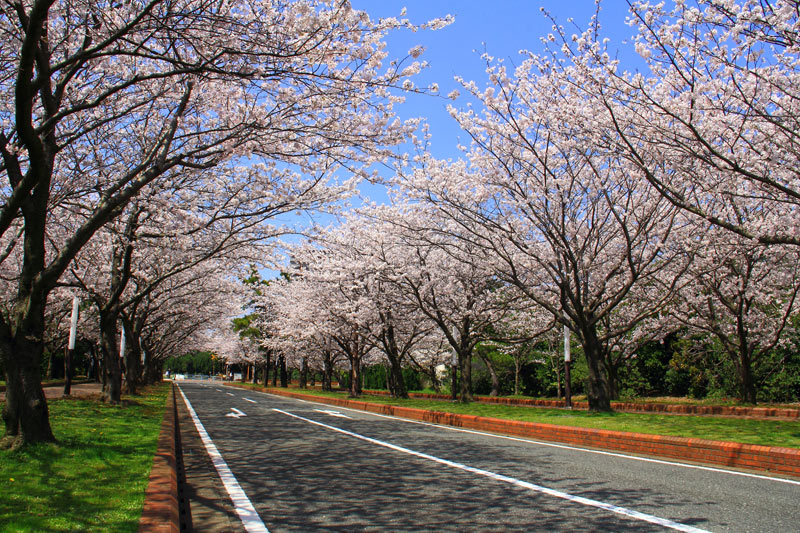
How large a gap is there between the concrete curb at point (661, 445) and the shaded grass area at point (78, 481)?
7517 millimetres

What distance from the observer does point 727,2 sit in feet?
30.0

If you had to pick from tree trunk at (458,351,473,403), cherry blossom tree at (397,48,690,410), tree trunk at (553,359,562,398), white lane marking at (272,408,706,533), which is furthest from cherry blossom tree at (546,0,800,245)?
Answer: tree trunk at (553,359,562,398)

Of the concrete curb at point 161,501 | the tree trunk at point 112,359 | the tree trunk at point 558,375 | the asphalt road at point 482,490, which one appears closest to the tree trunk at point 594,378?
the asphalt road at point 482,490

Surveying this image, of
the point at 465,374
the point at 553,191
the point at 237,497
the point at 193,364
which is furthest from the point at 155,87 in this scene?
the point at 193,364

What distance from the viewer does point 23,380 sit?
26.2 ft

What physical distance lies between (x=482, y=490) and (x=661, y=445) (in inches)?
185

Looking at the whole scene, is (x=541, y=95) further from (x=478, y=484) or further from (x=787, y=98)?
(x=478, y=484)

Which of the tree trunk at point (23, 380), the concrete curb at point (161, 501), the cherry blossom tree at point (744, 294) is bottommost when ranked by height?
the concrete curb at point (161, 501)

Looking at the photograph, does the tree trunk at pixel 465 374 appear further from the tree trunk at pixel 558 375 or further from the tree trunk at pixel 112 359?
the tree trunk at pixel 112 359

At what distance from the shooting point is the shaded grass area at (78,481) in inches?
177

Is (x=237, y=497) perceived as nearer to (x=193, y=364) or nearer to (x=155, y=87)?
(x=155, y=87)

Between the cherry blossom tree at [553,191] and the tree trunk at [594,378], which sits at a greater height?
the cherry blossom tree at [553,191]

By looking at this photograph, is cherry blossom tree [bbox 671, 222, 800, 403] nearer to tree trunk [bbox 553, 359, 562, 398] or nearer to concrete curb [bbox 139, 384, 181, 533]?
tree trunk [bbox 553, 359, 562, 398]

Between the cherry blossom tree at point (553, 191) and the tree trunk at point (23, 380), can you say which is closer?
the tree trunk at point (23, 380)
